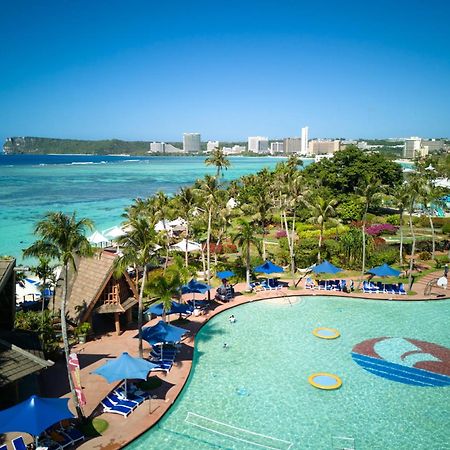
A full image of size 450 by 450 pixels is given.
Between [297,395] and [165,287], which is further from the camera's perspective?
[165,287]

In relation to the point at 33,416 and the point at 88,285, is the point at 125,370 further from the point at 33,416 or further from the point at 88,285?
the point at 88,285

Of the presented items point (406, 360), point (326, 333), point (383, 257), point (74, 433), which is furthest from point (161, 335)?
point (383, 257)

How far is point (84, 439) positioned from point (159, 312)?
30.6ft

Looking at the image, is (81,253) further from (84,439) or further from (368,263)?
(368,263)

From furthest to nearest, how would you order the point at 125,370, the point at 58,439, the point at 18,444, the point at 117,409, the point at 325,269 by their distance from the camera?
the point at 325,269, the point at 125,370, the point at 117,409, the point at 58,439, the point at 18,444

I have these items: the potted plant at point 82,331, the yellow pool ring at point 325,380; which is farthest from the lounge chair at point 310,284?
the potted plant at point 82,331

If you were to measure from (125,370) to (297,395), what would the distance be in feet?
22.7

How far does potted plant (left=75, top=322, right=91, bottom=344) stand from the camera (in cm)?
1989

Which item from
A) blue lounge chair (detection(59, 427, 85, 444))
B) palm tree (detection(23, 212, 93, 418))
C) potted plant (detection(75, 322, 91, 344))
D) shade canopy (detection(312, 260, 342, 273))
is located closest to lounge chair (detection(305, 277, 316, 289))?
shade canopy (detection(312, 260, 342, 273))

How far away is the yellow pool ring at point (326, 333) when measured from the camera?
70.3ft

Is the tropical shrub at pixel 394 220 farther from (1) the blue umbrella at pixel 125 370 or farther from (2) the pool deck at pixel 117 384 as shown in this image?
(1) the blue umbrella at pixel 125 370

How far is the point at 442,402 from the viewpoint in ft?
52.1

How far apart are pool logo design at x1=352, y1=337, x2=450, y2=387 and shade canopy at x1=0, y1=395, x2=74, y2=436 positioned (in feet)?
43.0

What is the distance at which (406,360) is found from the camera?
19109mm
